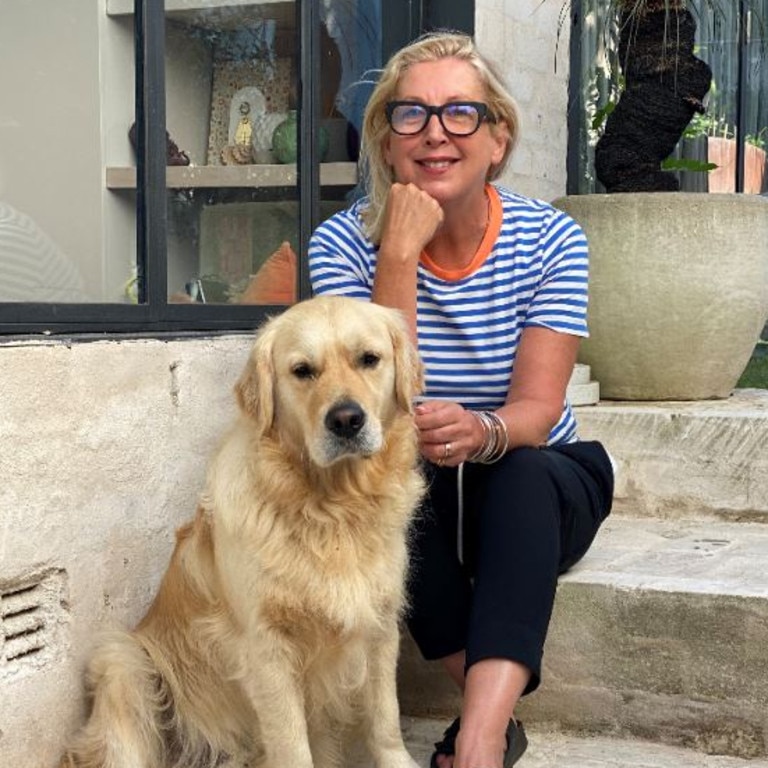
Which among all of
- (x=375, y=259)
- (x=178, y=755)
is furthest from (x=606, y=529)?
(x=178, y=755)

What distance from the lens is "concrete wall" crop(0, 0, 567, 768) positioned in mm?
2562

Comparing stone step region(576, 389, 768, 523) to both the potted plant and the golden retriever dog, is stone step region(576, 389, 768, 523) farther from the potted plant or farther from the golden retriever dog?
the golden retriever dog

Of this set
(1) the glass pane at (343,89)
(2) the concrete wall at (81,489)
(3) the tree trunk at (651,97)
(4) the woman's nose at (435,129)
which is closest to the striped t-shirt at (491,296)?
(4) the woman's nose at (435,129)

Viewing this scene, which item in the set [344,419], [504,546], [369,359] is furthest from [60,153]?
[504,546]

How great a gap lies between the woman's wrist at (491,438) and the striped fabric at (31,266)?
3.58ft

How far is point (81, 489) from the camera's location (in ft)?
9.00

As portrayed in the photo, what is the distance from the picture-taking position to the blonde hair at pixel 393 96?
2.97 m

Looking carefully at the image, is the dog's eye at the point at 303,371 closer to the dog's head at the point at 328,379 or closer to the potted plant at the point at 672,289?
the dog's head at the point at 328,379

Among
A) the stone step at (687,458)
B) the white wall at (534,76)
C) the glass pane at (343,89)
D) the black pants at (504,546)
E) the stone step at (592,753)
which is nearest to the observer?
the black pants at (504,546)

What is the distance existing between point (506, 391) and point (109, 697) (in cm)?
120

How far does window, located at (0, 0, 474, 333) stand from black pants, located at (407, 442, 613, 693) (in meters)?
0.98

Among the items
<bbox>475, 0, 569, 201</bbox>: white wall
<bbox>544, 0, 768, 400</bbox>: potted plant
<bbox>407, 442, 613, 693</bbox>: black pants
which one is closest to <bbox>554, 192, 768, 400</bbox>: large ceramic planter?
<bbox>544, 0, 768, 400</bbox>: potted plant

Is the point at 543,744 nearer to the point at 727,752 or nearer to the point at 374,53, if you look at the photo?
the point at 727,752

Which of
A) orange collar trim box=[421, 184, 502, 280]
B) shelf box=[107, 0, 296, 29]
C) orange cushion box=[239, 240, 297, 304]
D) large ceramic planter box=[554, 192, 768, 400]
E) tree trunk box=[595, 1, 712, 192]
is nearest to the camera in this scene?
orange collar trim box=[421, 184, 502, 280]
